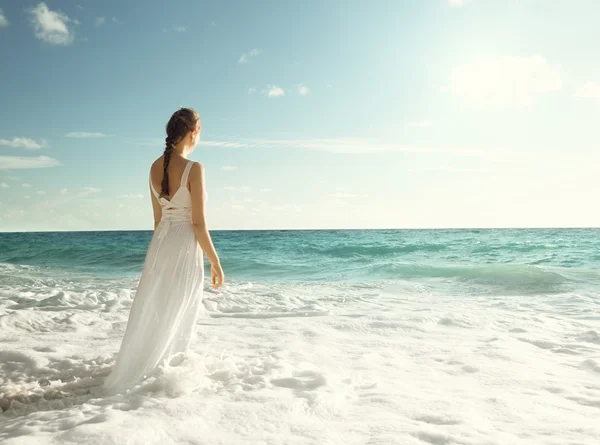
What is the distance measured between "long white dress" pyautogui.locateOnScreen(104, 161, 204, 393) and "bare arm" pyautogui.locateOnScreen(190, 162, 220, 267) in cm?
6

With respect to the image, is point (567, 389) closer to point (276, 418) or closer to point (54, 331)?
point (276, 418)

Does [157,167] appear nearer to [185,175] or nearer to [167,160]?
[167,160]

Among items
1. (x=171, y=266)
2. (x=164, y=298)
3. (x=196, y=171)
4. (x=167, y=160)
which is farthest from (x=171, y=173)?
(x=164, y=298)

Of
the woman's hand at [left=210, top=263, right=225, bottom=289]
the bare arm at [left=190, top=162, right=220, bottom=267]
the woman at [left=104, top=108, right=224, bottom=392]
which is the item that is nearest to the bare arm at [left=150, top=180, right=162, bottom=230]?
the woman at [left=104, top=108, right=224, bottom=392]

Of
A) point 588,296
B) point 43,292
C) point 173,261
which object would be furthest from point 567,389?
point 43,292

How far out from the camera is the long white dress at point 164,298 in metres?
3.76

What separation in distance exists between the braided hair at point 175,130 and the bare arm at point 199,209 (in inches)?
9.6

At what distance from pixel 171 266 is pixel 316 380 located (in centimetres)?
164

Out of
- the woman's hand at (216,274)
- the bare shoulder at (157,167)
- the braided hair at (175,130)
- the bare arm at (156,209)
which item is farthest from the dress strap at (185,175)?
the woman's hand at (216,274)

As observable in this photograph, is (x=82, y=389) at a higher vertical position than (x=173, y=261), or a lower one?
lower

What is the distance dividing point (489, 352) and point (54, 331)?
5606mm

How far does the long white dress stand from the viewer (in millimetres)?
3764

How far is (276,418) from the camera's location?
128 inches

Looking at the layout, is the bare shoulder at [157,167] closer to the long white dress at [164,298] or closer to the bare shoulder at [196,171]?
the long white dress at [164,298]
